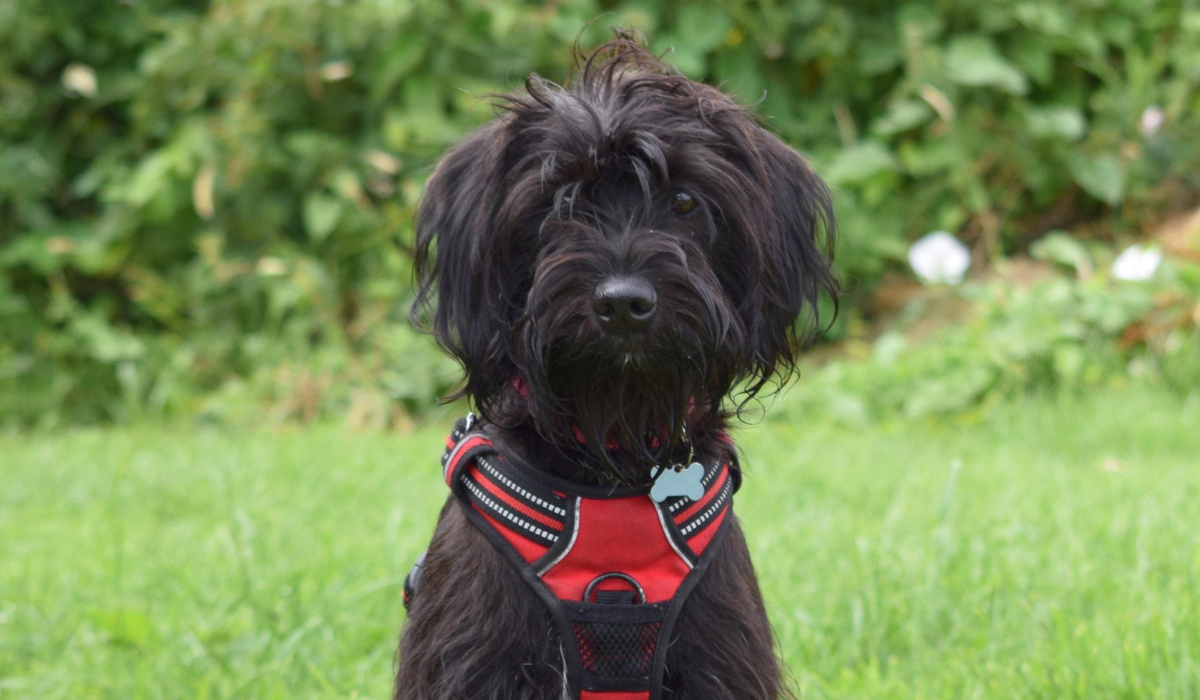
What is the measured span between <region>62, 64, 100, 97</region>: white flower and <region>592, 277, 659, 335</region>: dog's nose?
20.4ft

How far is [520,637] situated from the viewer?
2041 mm

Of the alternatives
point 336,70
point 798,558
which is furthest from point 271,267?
point 798,558

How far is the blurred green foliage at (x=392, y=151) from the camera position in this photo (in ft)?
21.1

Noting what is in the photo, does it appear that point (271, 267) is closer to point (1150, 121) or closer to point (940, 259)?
point (940, 259)

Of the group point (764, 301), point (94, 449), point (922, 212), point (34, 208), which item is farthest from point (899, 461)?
point (34, 208)

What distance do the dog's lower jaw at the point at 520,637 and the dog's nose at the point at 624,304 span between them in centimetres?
46

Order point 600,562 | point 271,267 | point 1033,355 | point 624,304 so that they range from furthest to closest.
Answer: point 271,267 < point 1033,355 < point 600,562 < point 624,304

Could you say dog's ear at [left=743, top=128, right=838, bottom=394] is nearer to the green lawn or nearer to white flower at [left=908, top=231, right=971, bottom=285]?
the green lawn

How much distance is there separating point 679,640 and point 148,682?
1.42 meters

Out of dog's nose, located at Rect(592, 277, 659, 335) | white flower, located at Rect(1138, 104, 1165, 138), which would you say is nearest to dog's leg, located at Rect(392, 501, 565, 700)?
dog's nose, located at Rect(592, 277, 659, 335)

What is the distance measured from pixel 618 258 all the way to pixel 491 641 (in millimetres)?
678

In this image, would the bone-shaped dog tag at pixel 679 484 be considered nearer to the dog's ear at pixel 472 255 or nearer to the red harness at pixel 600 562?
the red harness at pixel 600 562

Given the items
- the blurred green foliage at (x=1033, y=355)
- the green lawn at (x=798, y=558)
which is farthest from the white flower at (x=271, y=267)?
the blurred green foliage at (x=1033, y=355)

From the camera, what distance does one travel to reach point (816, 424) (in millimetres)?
5609
